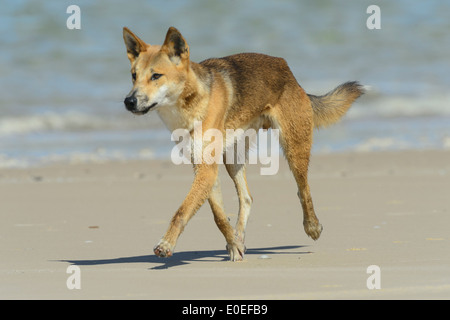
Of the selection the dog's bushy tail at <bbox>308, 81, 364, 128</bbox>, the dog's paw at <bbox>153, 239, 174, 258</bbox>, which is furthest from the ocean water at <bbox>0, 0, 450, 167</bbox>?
the dog's paw at <bbox>153, 239, 174, 258</bbox>

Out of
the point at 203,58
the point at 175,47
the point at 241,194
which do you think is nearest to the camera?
the point at 175,47

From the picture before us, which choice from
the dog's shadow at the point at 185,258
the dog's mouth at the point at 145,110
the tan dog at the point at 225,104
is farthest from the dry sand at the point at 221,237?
the dog's mouth at the point at 145,110

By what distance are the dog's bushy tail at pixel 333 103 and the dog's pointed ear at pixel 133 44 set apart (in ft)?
5.96

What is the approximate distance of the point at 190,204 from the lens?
18.6ft

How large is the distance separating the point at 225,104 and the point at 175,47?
60cm

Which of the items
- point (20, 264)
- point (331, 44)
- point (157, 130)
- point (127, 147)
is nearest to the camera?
point (20, 264)

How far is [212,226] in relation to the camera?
727cm

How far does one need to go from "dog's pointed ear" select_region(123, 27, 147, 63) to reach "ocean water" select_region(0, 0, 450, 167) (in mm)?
6141

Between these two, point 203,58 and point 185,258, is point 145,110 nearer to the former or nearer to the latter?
point 185,258

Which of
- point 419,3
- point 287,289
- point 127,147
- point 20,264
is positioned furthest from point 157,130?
point 419,3

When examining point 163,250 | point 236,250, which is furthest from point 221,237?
point 163,250

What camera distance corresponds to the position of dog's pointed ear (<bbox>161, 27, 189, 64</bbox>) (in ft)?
19.0

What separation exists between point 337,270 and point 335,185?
4.27m

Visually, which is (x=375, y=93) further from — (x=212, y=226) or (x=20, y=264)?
(x=20, y=264)
